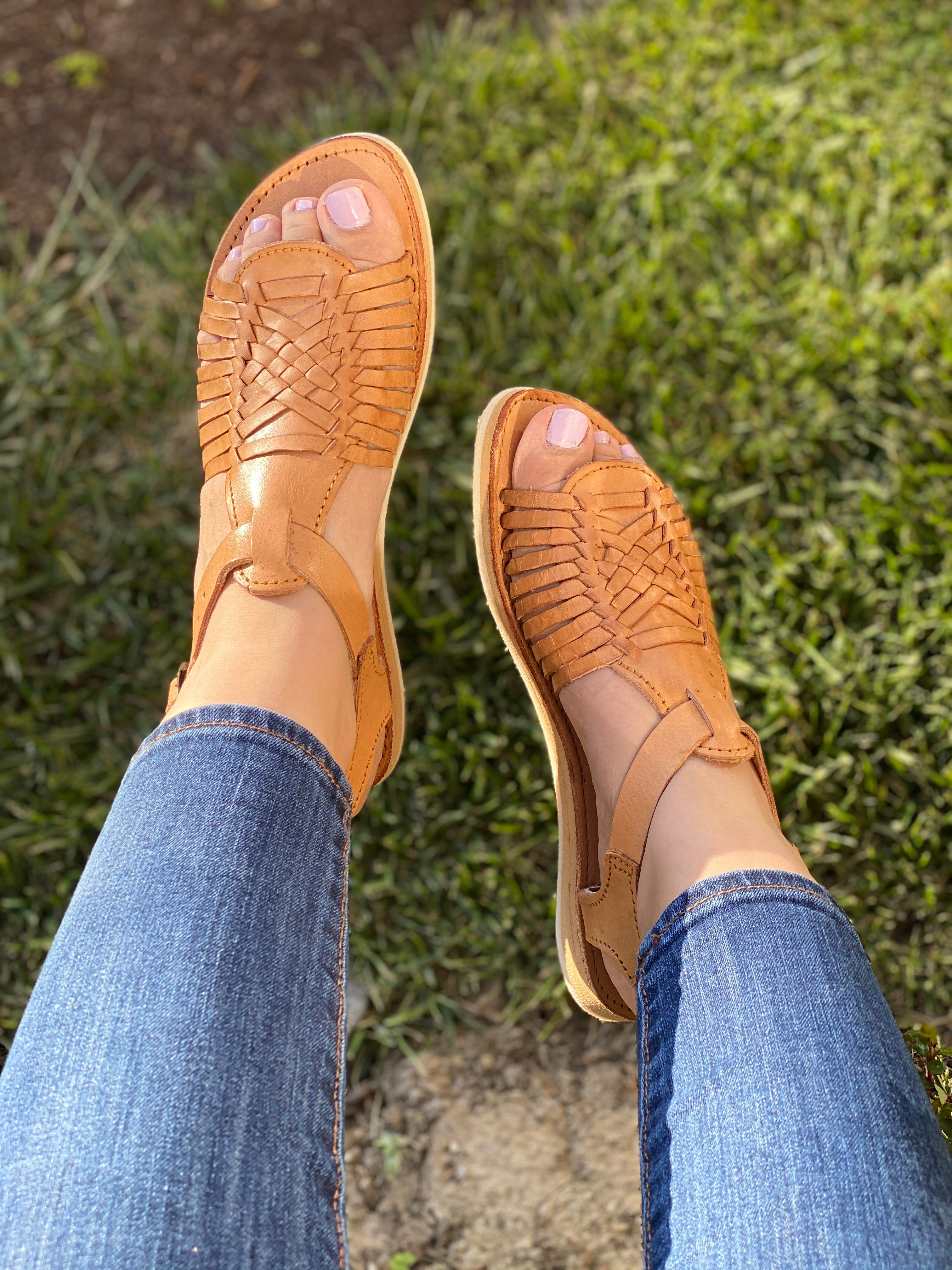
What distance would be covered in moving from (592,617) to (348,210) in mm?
852

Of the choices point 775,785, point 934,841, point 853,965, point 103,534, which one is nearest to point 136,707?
point 103,534

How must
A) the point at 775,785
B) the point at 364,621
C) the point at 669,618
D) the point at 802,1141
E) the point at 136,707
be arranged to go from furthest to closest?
the point at 136,707 < the point at 775,785 < the point at 669,618 < the point at 364,621 < the point at 802,1141

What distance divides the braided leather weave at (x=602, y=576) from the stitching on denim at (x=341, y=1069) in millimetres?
546

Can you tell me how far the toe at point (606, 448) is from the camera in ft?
5.46

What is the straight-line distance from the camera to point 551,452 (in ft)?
5.33

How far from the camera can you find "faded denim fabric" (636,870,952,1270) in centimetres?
86

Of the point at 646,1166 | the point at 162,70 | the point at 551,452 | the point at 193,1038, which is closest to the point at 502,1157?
the point at 646,1166

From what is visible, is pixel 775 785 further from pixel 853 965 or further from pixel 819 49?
pixel 819 49

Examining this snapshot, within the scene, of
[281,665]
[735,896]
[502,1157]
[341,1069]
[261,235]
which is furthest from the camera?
[261,235]

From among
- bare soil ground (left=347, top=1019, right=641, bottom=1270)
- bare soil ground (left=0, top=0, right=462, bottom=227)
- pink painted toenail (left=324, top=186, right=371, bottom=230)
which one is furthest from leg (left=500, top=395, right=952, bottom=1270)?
bare soil ground (left=0, top=0, right=462, bottom=227)

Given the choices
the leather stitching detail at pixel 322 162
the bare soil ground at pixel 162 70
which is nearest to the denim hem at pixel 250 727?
the leather stitching detail at pixel 322 162

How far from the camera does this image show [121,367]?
76.6 inches

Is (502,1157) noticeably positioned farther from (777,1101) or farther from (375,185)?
(375,185)

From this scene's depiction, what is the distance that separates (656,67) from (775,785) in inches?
64.6
